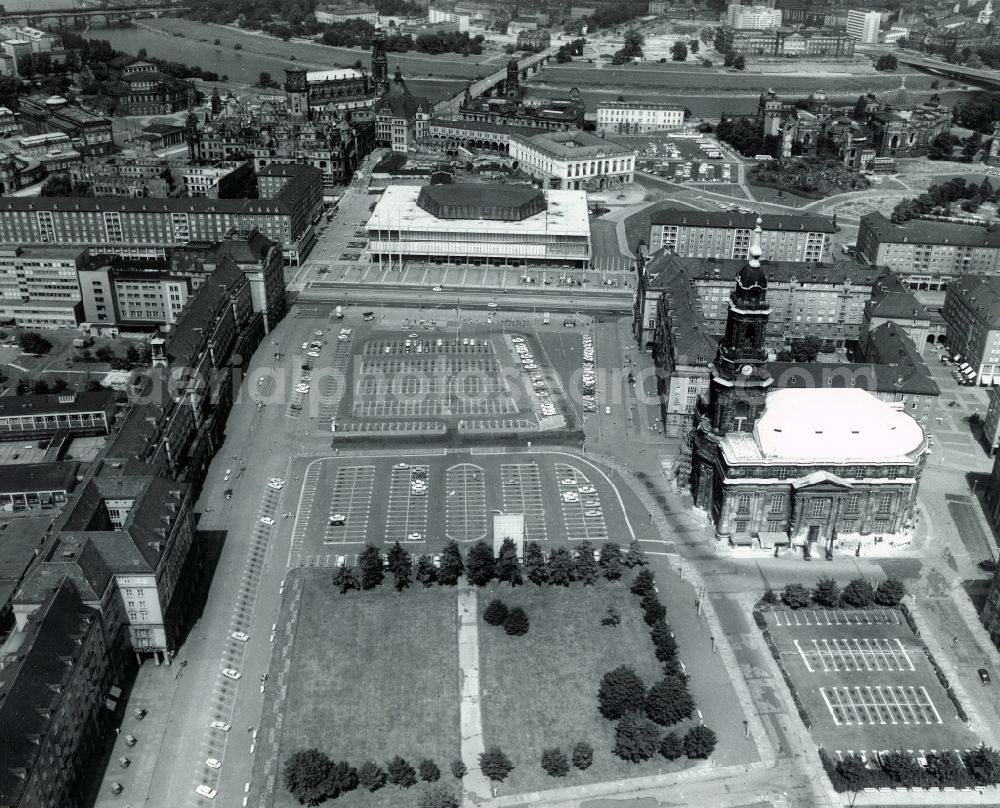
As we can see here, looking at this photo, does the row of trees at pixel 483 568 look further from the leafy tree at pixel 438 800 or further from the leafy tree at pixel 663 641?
the leafy tree at pixel 438 800

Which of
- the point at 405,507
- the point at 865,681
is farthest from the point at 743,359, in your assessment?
the point at 405,507

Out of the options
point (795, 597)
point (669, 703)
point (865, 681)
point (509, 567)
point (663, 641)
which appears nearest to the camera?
point (669, 703)

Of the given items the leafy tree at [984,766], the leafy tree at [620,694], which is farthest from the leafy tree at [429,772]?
the leafy tree at [984,766]

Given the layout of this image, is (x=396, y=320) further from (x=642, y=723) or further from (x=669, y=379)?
(x=642, y=723)

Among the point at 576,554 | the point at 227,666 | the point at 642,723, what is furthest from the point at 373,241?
the point at 642,723

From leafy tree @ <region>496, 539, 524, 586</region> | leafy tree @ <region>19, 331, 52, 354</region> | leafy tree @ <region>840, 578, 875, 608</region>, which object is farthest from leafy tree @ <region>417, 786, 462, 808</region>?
leafy tree @ <region>19, 331, 52, 354</region>

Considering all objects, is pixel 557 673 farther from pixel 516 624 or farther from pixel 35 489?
pixel 35 489
